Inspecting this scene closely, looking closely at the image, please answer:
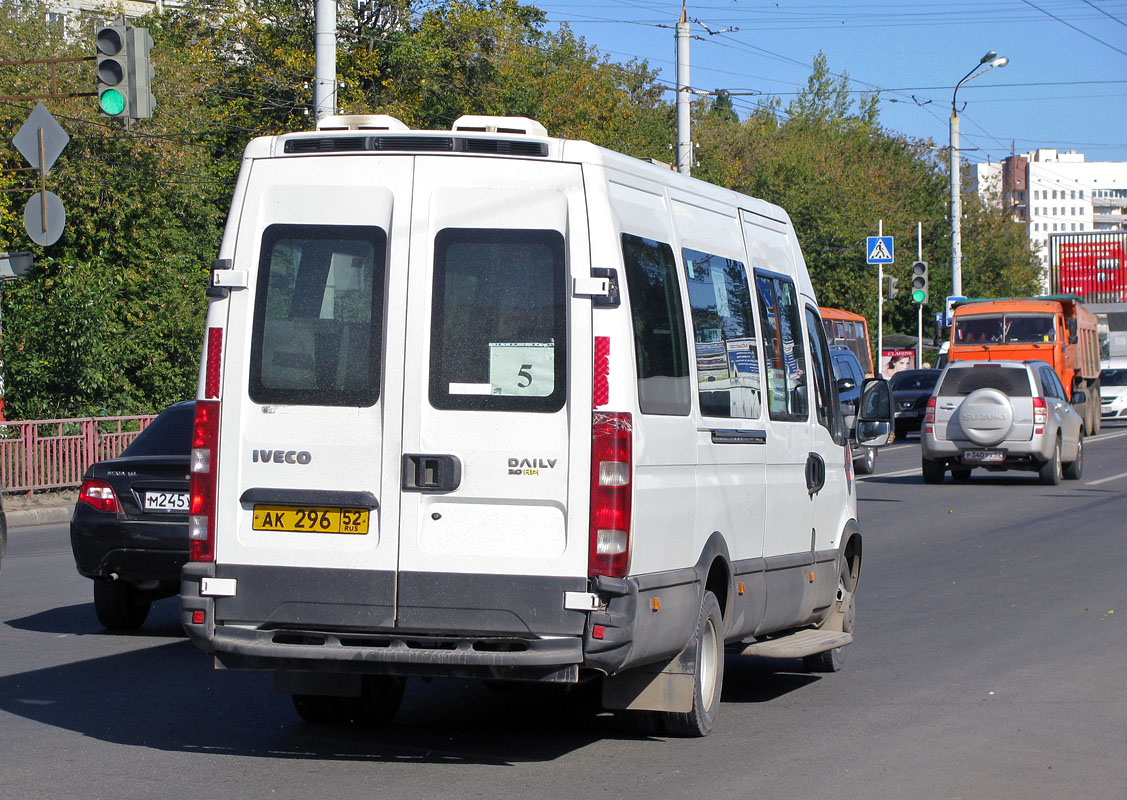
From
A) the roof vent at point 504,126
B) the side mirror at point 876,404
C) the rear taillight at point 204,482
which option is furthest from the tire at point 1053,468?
the rear taillight at point 204,482

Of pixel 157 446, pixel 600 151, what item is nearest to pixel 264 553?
pixel 600 151

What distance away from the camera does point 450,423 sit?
20.3 ft

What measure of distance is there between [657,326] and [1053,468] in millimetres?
18807

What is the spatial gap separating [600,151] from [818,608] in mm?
3460

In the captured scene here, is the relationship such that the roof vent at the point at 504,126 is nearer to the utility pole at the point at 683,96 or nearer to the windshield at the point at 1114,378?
the utility pole at the point at 683,96

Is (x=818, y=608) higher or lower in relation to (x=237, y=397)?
lower

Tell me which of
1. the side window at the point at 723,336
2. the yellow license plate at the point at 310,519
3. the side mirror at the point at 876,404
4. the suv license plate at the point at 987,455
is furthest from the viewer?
the suv license plate at the point at 987,455

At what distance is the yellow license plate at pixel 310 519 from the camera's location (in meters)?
6.27

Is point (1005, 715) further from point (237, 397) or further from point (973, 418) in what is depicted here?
point (973, 418)

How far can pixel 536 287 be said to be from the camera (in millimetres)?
6207

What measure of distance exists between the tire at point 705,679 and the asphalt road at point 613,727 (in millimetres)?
103

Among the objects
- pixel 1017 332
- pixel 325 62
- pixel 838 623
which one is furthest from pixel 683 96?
pixel 838 623

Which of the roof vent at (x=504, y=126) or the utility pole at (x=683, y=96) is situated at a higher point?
the utility pole at (x=683, y=96)

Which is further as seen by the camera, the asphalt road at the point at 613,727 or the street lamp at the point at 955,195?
the street lamp at the point at 955,195
